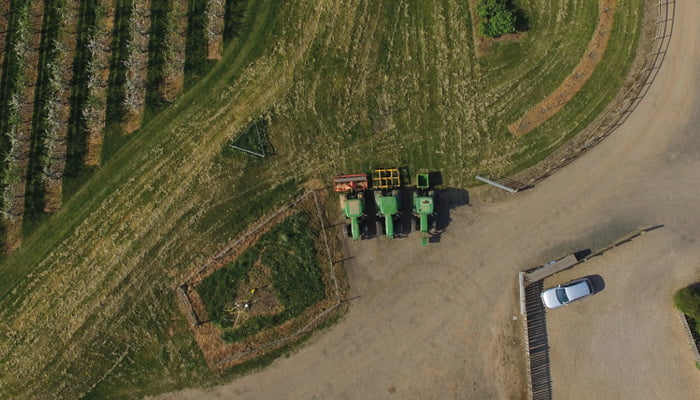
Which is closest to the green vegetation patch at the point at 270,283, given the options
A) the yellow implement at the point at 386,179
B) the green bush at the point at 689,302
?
the yellow implement at the point at 386,179

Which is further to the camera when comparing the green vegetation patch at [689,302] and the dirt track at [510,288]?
the dirt track at [510,288]

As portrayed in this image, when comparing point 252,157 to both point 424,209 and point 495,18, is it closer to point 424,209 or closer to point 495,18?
point 424,209

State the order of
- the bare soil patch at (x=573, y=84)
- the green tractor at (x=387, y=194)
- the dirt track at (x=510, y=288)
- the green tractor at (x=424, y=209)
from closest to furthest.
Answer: the green tractor at (x=424, y=209)
the green tractor at (x=387, y=194)
the dirt track at (x=510, y=288)
the bare soil patch at (x=573, y=84)

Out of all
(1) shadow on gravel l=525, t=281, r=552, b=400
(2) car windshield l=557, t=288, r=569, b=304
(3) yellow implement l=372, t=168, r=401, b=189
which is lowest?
(1) shadow on gravel l=525, t=281, r=552, b=400

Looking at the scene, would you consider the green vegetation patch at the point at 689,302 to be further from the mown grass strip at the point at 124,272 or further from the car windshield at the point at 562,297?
the mown grass strip at the point at 124,272

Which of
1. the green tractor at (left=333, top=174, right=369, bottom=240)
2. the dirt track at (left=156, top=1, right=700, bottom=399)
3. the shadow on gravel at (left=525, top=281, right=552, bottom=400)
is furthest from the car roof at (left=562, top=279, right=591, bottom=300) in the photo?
the green tractor at (left=333, top=174, right=369, bottom=240)

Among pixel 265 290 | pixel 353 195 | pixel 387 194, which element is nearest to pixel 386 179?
pixel 387 194

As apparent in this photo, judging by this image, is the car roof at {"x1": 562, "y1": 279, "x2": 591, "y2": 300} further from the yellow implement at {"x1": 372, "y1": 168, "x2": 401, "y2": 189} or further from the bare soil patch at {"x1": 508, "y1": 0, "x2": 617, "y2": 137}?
the yellow implement at {"x1": 372, "y1": 168, "x2": 401, "y2": 189}

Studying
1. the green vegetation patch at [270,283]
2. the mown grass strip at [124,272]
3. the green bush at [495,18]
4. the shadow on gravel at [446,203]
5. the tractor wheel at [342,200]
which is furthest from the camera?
the green bush at [495,18]
